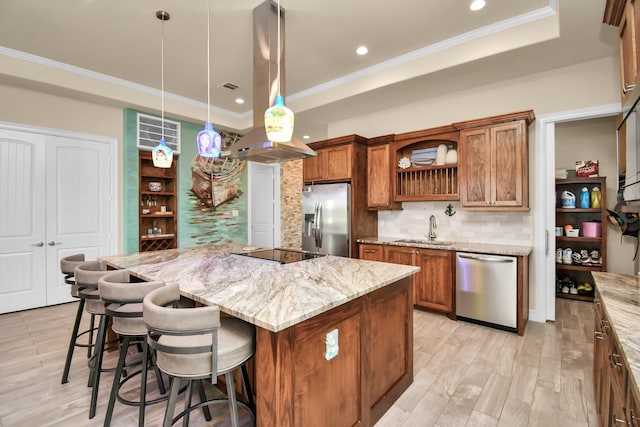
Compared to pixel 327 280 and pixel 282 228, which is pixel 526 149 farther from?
pixel 282 228

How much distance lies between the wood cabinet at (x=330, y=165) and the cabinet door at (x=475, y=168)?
4.98 feet

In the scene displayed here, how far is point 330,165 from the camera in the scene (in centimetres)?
473

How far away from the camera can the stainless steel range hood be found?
274 centimetres

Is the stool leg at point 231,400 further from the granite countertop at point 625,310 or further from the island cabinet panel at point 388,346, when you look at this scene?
the granite countertop at point 625,310

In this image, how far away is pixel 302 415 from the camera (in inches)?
54.6

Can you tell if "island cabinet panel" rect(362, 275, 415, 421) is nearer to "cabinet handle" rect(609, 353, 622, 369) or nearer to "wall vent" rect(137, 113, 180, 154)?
"cabinet handle" rect(609, 353, 622, 369)

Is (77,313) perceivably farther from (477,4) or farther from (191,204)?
(477,4)

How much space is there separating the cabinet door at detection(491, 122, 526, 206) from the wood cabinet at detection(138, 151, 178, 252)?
16.2ft

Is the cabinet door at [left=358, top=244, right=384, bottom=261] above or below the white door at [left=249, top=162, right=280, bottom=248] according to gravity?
below

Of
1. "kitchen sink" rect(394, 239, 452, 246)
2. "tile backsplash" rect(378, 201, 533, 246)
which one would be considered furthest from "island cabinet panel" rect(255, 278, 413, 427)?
"tile backsplash" rect(378, 201, 533, 246)

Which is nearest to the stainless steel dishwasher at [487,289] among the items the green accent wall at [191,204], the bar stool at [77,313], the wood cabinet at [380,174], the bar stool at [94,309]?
the wood cabinet at [380,174]

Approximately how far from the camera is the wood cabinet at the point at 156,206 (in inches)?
202

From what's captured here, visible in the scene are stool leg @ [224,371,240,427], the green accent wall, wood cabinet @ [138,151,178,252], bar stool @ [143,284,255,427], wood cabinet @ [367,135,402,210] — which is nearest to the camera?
bar stool @ [143,284,255,427]

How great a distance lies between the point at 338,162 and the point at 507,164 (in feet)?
7.21
